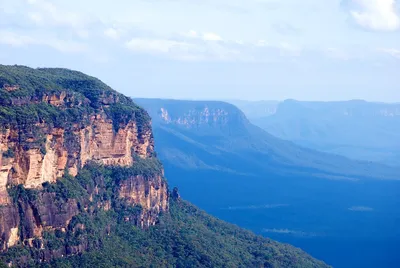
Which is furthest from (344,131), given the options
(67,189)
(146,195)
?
(67,189)

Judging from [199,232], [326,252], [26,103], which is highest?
[26,103]

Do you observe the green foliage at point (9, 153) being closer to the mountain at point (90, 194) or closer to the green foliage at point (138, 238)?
the mountain at point (90, 194)

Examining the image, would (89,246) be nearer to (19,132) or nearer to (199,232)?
(19,132)

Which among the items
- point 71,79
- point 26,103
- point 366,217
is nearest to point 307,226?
point 366,217

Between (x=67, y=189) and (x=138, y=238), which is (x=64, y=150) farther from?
(x=138, y=238)

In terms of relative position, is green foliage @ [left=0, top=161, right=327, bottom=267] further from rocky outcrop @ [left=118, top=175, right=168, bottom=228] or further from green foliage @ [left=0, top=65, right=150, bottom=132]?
green foliage @ [left=0, top=65, right=150, bottom=132]

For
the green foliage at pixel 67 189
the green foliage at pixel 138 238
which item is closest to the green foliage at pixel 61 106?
the green foliage at pixel 67 189
